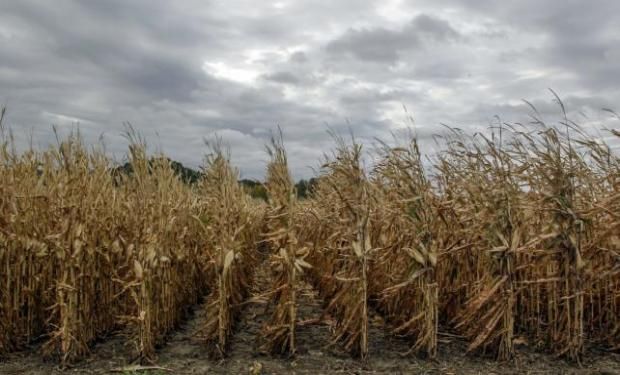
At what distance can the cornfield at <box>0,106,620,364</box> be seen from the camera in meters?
6.59

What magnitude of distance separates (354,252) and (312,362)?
1376mm

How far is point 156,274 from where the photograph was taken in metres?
6.93

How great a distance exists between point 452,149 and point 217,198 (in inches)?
135

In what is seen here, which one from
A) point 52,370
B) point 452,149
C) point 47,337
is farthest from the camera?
point 452,149

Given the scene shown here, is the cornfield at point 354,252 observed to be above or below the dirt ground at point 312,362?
above

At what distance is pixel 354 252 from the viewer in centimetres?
652

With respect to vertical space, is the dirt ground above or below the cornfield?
below

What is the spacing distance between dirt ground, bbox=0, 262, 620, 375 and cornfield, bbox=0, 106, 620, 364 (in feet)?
0.51

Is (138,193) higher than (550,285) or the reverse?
higher

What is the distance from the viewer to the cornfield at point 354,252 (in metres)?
6.59

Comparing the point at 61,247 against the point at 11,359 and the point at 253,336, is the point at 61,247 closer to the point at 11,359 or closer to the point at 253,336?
the point at 11,359

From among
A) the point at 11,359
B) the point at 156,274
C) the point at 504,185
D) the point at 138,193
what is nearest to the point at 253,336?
the point at 156,274

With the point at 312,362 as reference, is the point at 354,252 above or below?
above

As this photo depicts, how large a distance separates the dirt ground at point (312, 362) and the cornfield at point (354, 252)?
157mm
